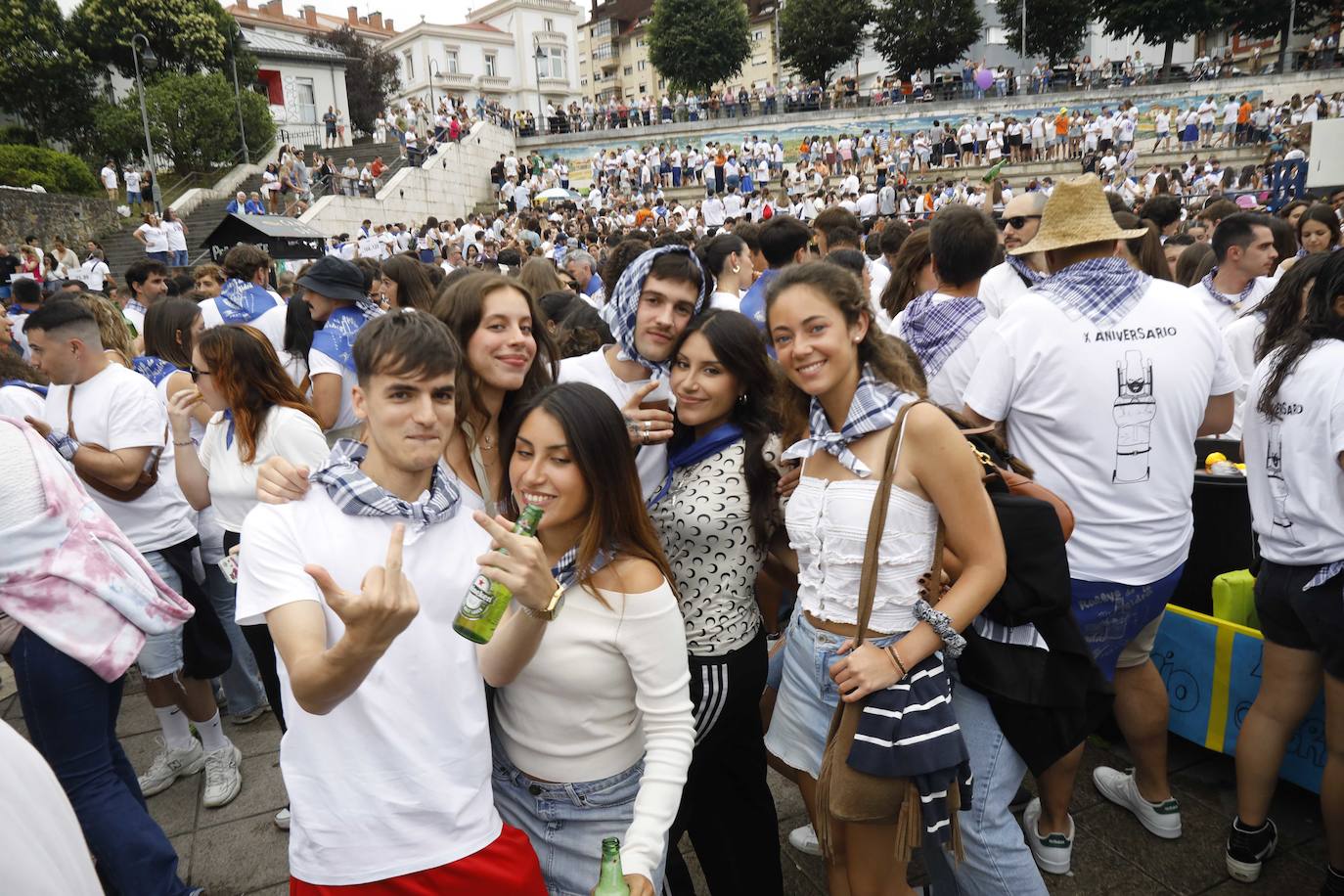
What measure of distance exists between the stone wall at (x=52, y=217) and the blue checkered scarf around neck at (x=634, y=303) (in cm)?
2292

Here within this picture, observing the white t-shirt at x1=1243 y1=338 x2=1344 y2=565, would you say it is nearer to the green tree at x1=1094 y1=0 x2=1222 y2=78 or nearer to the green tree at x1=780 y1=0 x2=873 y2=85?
the green tree at x1=1094 y1=0 x2=1222 y2=78

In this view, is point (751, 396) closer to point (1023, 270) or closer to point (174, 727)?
point (1023, 270)

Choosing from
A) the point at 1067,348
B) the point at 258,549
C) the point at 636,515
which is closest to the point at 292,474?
the point at 258,549

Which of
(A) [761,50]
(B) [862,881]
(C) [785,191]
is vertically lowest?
(B) [862,881]

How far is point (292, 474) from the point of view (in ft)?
5.85

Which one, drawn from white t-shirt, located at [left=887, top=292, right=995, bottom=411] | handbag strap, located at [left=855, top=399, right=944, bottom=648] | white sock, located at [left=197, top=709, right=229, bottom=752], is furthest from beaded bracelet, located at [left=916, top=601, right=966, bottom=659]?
white sock, located at [left=197, top=709, right=229, bottom=752]

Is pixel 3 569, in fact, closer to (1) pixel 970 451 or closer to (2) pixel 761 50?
(1) pixel 970 451

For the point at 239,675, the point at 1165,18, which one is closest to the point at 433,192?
the point at 239,675

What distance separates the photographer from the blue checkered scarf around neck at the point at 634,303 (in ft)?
9.51

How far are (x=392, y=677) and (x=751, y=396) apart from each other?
4.65 ft

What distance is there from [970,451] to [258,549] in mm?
1634

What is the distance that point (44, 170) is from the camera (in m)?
23.6

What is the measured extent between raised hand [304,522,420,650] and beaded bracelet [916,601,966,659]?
1.23m

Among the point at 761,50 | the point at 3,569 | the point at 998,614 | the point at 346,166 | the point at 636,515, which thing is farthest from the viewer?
the point at 761,50
